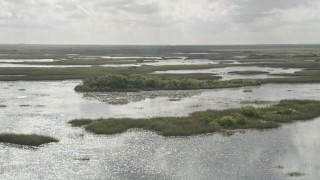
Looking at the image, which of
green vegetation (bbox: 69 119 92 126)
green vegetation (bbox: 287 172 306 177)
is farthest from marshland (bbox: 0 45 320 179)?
green vegetation (bbox: 69 119 92 126)

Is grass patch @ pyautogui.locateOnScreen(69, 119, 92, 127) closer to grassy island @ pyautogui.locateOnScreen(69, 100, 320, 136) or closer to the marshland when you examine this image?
grassy island @ pyautogui.locateOnScreen(69, 100, 320, 136)

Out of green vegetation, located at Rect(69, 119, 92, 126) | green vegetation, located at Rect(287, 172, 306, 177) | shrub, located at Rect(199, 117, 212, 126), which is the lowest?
green vegetation, located at Rect(287, 172, 306, 177)

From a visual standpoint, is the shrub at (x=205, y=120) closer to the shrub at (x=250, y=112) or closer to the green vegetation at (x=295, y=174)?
the shrub at (x=250, y=112)

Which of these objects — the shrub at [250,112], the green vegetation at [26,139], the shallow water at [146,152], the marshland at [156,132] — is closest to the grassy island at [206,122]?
the shrub at [250,112]

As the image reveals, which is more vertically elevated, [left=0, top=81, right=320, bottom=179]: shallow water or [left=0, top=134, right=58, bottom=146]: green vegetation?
[left=0, top=134, right=58, bottom=146]: green vegetation

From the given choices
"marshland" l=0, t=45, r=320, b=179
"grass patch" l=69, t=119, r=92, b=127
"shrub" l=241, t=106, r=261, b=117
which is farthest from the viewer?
"shrub" l=241, t=106, r=261, b=117

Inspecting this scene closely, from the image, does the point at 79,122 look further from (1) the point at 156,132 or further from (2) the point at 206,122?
(2) the point at 206,122

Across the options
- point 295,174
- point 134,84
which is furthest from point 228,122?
point 134,84
